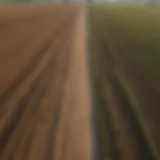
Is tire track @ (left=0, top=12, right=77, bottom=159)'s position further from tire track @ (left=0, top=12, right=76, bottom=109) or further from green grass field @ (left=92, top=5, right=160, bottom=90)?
green grass field @ (left=92, top=5, right=160, bottom=90)

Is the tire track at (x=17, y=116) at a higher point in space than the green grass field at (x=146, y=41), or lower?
lower

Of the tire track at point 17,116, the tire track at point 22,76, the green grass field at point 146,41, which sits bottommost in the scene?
the tire track at point 17,116

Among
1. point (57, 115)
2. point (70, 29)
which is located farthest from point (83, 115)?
point (70, 29)

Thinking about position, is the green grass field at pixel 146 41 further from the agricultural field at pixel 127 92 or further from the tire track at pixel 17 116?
the tire track at pixel 17 116

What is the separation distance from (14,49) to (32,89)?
7.0 inches

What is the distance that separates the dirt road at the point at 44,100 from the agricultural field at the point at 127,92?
0.02m

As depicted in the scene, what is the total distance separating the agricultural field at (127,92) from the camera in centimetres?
26

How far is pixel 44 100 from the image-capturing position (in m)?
0.33

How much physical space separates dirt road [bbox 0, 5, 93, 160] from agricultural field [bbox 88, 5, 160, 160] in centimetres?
2

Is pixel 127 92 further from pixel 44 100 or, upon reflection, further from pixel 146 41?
pixel 146 41

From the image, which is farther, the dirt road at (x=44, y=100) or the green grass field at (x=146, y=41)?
the green grass field at (x=146, y=41)

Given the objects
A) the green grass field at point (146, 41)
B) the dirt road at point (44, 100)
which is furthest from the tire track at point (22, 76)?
the green grass field at point (146, 41)

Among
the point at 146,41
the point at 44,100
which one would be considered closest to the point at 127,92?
the point at 44,100

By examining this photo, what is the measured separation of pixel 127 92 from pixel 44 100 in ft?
0.30
